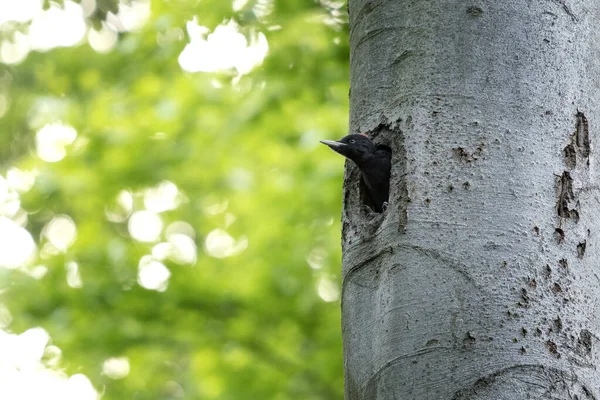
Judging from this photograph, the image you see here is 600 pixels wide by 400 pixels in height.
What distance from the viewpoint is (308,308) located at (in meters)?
6.21

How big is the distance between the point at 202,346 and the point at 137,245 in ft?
3.52

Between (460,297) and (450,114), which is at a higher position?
(450,114)

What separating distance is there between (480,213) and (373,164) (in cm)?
46

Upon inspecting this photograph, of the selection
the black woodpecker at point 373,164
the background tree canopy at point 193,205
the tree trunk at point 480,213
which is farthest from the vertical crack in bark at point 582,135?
the background tree canopy at point 193,205

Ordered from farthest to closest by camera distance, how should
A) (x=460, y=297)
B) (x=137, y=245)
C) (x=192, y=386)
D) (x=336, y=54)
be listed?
1. (x=192, y=386)
2. (x=137, y=245)
3. (x=336, y=54)
4. (x=460, y=297)

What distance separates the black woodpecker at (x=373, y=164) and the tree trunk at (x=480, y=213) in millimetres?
60

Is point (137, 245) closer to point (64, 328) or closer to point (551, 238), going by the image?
point (64, 328)

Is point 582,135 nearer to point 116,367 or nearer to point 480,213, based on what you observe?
point 480,213

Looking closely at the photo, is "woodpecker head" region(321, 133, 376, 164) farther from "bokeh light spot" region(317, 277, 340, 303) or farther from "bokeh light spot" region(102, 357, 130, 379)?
"bokeh light spot" region(102, 357, 130, 379)

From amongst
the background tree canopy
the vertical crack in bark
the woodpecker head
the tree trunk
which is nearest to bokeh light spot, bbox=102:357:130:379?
the background tree canopy

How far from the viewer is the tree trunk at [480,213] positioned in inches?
61.8

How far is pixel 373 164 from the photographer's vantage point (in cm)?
206

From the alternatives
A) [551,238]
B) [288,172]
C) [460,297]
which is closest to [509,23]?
[551,238]

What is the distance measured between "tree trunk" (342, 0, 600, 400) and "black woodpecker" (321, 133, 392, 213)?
2.4 inches
